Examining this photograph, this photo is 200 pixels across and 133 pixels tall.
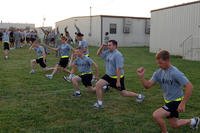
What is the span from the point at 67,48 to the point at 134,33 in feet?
105

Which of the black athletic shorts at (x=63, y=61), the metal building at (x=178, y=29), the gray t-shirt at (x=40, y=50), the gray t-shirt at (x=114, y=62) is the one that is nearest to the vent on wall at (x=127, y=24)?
the metal building at (x=178, y=29)

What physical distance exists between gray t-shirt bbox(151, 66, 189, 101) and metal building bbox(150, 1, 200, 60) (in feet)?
59.5

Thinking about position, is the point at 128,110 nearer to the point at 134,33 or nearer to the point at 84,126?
the point at 84,126

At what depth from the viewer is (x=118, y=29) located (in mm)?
42938

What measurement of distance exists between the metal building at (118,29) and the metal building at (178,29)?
10.7 metres

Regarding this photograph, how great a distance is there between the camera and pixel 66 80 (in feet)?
40.4

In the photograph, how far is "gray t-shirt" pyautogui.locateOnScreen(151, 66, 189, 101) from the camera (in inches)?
Answer: 212

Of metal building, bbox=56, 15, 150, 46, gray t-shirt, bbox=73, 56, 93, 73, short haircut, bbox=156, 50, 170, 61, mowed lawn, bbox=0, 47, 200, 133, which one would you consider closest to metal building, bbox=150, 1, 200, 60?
metal building, bbox=56, 15, 150, 46

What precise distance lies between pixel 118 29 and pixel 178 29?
17.0 meters

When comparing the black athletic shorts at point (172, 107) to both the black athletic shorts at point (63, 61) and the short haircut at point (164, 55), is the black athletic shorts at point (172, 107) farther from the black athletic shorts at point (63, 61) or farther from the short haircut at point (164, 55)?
the black athletic shorts at point (63, 61)

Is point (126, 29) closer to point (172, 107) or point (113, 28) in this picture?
point (113, 28)

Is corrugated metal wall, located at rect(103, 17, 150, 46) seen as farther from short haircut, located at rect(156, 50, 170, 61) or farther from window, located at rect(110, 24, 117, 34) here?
short haircut, located at rect(156, 50, 170, 61)

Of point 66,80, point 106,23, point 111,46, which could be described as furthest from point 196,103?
point 106,23

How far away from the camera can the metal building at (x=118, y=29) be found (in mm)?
41938
